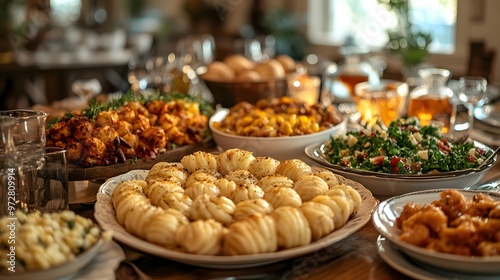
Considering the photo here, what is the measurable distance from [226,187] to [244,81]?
3.82 ft

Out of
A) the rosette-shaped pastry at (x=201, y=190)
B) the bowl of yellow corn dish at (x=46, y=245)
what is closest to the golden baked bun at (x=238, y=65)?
the rosette-shaped pastry at (x=201, y=190)

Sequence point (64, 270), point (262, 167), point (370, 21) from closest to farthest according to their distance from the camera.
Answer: point (64, 270) < point (262, 167) < point (370, 21)

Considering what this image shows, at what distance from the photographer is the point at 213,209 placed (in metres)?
1.23

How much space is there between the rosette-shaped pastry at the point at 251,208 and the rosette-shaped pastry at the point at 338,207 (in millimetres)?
112

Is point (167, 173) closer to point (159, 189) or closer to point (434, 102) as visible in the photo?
point (159, 189)

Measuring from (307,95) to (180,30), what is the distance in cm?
674

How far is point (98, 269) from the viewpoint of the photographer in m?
1.14

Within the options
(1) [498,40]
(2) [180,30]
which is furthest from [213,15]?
(1) [498,40]

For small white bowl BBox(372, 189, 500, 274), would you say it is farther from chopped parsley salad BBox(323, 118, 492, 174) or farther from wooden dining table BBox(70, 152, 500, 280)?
chopped parsley salad BBox(323, 118, 492, 174)

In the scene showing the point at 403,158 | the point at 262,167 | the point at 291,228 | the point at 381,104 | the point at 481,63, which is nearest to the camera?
the point at 291,228

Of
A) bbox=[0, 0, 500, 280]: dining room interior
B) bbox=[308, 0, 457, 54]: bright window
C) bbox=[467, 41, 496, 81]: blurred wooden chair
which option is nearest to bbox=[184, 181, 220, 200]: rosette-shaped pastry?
bbox=[0, 0, 500, 280]: dining room interior

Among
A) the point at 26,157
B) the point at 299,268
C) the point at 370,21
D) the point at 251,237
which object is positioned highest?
the point at 370,21

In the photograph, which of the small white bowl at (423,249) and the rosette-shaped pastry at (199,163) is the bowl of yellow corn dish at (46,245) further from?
the small white bowl at (423,249)

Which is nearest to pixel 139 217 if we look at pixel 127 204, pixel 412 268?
pixel 127 204
